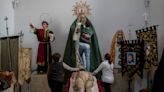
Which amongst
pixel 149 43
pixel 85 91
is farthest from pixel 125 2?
pixel 85 91

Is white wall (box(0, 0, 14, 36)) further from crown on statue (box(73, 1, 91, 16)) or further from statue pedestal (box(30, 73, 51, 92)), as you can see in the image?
crown on statue (box(73, 1, 91, 16))

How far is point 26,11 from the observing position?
256 inches

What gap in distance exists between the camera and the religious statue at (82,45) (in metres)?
5.73

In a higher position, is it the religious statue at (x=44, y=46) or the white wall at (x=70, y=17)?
the white wall at (x=70, y=17)

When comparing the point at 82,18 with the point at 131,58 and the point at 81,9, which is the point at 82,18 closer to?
the point at 81,9

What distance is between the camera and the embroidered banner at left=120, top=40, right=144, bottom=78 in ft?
18.1

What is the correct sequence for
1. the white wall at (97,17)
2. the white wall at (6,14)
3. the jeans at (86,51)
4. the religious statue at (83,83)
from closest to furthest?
the religious statue at (83,83)
the white wall at (6,14)
the jeans at (86,51)
the white wall at (97,17)

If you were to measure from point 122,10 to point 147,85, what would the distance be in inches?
63.3

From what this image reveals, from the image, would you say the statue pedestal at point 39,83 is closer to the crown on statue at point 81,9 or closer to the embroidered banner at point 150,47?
the crown on statue at point 81,9

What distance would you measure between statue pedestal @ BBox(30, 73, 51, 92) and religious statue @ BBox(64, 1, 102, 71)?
0.56 meters

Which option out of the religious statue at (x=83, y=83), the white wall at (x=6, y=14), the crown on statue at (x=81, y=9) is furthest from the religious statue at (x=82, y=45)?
the religious statue at (x=83, y=83)

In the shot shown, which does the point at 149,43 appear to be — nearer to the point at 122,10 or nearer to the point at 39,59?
the point at 122,10

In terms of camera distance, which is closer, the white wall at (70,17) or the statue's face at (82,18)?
the statue's face at (82,18)

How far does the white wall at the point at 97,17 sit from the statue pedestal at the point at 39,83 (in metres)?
0.71
